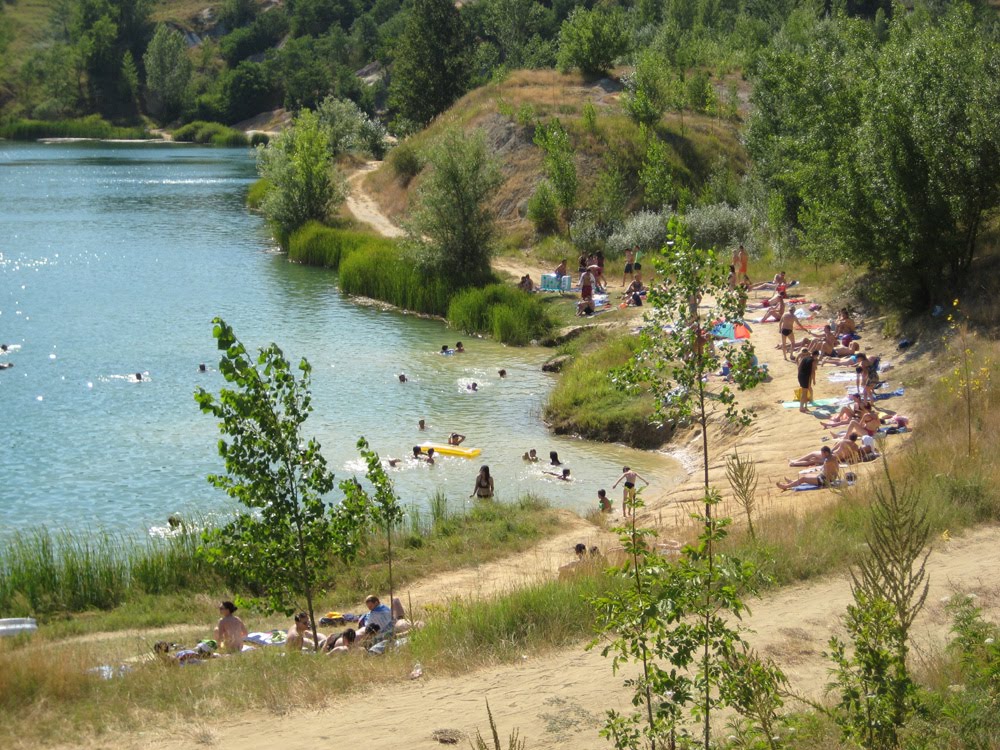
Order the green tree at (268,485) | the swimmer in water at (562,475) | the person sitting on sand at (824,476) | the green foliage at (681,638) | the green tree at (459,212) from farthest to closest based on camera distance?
the green tree at (459,212), the swimmer in water at (562,475), the person sitting on sand at (824,476), the green tree at (268,485), the green foliage at (681,638)

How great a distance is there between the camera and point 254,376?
1238cm

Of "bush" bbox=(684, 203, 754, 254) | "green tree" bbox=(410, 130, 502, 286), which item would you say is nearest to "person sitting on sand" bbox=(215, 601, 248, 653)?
"green tree" bbox=(410, 130, 502, 286)

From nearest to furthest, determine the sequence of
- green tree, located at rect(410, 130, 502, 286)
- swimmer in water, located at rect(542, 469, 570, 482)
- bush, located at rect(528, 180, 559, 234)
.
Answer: swimmer in water, located at rect(542, 469, 570, 482), green tree, located at rect(410, 130, 502, 286), bush, located at rect(528, 180, 559, 234)

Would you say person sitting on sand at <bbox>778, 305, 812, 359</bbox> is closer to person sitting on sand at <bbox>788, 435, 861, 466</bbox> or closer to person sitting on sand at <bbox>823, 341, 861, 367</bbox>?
person sitting on sand at <bbox>823, 341, 861, 367</bbox>

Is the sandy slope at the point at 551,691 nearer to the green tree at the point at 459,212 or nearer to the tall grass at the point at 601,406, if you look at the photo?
the tall grass at the point at 601,406

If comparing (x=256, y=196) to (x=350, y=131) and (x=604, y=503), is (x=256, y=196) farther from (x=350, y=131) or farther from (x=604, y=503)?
(x=604, y=503)

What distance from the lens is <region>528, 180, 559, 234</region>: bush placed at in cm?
4594

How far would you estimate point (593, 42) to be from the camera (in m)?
59.6

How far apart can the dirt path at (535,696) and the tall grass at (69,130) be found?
127538mm

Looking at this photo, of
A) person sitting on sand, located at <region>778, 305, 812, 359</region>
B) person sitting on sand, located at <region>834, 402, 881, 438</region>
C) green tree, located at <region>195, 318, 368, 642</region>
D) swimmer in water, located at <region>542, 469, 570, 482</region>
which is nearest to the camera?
green tree, located at <region>195, 318, 368, 642</region>

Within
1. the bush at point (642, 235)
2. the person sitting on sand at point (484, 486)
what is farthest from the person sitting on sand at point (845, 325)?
the bush at point (642, 235)

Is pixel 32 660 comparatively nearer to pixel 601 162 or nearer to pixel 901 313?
pixel 901 313

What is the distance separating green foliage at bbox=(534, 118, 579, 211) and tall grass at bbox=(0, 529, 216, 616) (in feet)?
99.4

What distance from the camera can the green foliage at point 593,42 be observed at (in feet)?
194
